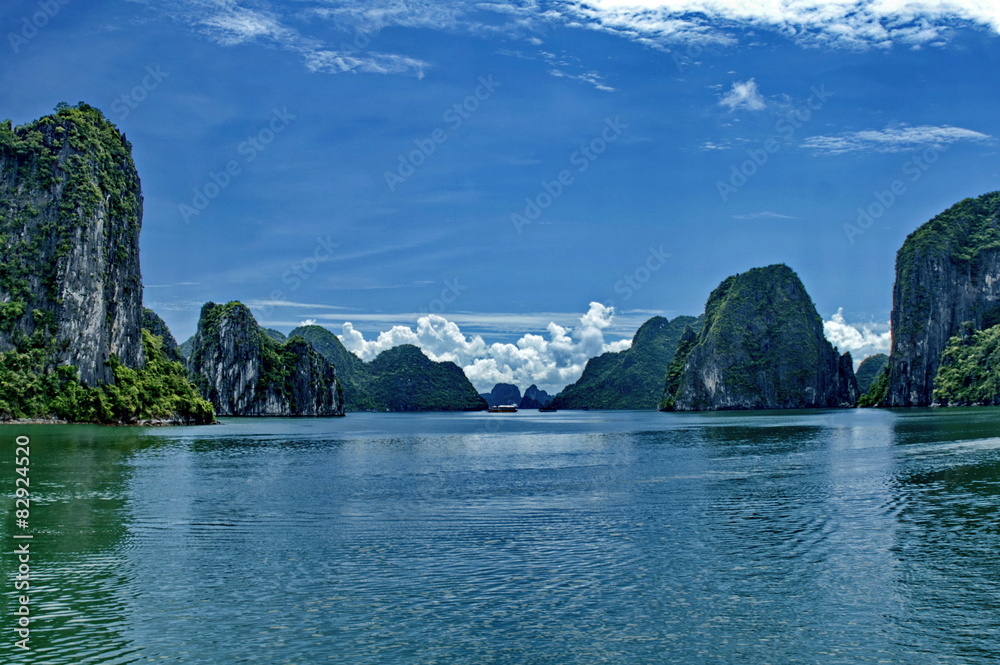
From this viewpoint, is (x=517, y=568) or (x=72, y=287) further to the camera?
(x=72, y=287)

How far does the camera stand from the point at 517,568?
22578 millimetres

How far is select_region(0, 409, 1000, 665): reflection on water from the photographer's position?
16.2 metres

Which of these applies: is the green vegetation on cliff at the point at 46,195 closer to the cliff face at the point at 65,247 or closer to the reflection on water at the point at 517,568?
the cliff face at the point at 65,247

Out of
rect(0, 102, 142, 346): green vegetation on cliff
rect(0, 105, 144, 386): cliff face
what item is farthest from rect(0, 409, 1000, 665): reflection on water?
rect(0, 102, 142, 346): green vegetation on cliff

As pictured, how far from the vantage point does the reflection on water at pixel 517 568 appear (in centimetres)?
1617

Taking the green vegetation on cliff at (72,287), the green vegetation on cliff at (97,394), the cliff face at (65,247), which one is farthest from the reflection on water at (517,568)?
the cliff face at (65,247)

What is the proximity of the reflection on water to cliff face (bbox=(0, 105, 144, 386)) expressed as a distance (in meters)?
78.7

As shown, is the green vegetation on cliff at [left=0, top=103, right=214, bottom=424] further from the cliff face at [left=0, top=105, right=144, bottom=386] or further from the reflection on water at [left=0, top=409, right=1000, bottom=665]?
the reflection on water at [left=0, top=409, right=1000, bottom=665]

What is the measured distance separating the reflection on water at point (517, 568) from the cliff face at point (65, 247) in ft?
258

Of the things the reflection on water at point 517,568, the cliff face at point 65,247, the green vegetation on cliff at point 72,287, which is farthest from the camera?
the cliff face at point 65,247

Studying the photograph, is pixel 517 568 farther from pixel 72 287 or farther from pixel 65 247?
pixel 65 247

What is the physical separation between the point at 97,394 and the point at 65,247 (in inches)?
1004

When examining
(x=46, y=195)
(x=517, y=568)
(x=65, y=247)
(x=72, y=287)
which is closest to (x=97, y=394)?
(x=72, y=287)

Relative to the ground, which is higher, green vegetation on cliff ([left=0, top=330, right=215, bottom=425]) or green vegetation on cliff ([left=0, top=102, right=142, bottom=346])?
green vegetation on cliff ([left=0, top=102, right=142, bottom=346])
